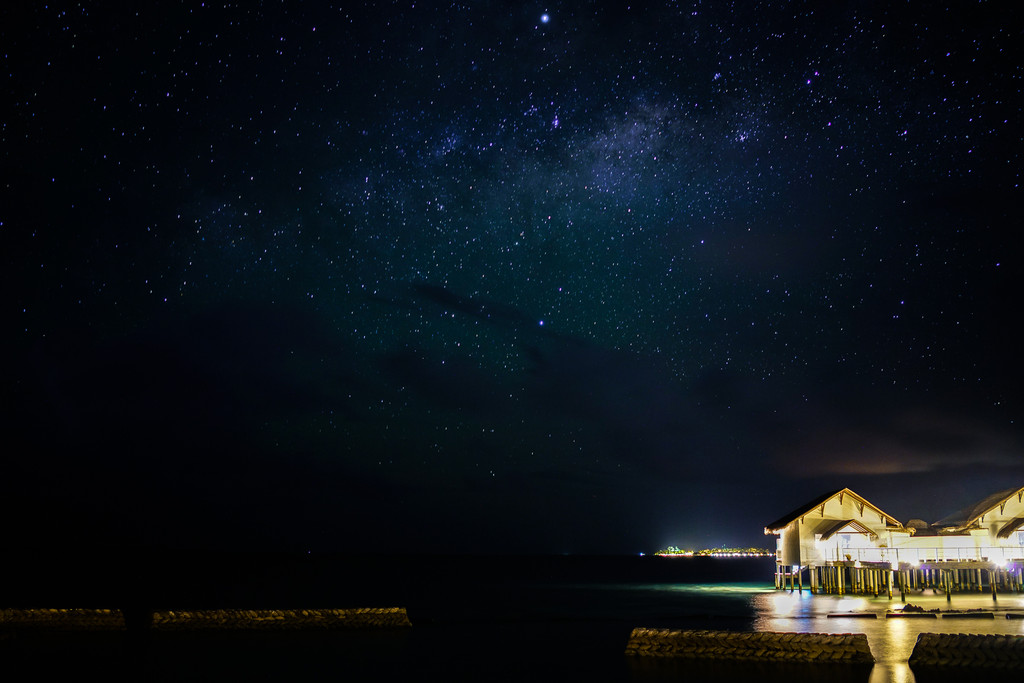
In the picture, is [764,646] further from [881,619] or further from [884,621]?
[881,619]

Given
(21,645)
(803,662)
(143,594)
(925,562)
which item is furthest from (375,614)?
(143,594)

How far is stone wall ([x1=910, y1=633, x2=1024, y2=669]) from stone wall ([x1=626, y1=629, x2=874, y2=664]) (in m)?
1.59

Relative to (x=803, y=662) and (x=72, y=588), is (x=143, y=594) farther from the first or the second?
(x=803, y=662)

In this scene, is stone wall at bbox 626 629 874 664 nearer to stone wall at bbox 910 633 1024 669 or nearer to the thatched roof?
stone wall at bbox 910 633 1024 669

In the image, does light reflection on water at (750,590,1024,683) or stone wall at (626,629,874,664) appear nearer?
stone wall at (626,629,874,664)

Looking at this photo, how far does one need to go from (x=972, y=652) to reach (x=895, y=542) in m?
35.7

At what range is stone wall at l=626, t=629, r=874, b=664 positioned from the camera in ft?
76.7

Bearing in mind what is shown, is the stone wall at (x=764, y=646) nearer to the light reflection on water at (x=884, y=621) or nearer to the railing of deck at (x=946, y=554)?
the light reflection on water at (x=884, y=621)

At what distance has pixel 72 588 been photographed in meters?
84.1

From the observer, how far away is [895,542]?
55062 mm

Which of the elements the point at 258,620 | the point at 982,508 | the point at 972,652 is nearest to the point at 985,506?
the point at 982,508

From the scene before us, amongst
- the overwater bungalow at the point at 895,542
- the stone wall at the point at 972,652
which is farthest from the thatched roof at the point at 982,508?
the stone wall at the point at 972,652

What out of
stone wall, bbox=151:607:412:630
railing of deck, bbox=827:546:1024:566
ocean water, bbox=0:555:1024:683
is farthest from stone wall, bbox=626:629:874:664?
railing of deck, bbox=827:546:1024:566

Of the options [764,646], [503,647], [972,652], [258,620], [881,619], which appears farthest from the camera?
[881,619]
